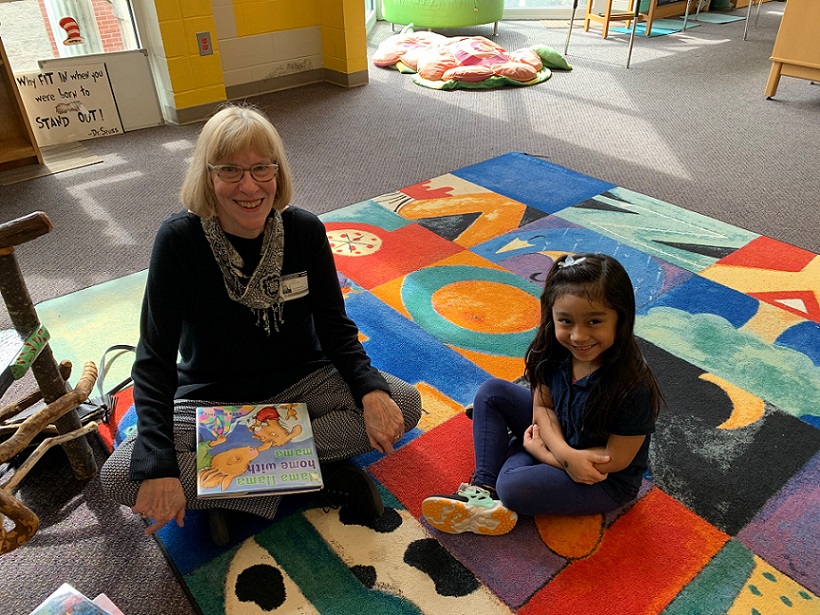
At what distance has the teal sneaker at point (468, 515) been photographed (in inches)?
50.8

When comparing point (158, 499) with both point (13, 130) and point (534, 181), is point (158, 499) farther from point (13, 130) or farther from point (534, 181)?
point (13, 130)

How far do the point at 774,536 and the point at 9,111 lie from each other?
Answer: 11.6 ft

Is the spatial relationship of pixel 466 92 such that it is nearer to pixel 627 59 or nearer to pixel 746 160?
pixel 627 59

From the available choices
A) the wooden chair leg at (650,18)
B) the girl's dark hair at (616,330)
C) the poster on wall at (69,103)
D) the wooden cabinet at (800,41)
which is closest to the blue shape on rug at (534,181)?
the girl's dark hair at (616,330)

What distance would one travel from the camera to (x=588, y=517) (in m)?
1.35

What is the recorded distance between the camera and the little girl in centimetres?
118

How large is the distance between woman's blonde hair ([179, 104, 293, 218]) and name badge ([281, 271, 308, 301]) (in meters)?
0.21

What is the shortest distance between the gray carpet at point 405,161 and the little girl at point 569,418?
0.65 m

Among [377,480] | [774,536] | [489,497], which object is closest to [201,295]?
[377,480]

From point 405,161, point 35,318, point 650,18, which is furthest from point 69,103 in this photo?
point 650,18

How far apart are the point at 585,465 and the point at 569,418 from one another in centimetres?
10

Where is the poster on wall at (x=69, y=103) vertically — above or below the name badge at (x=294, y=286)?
below

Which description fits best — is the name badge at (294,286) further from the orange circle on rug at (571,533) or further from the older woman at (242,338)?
the orange circle on rug at (571,533)

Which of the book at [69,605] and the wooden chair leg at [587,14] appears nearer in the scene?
the book at [69,605]
